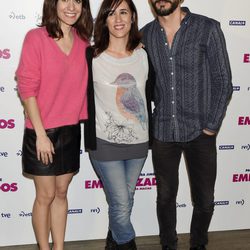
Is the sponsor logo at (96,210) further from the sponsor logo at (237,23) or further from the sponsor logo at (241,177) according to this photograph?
the sponsor logo at (237,23)

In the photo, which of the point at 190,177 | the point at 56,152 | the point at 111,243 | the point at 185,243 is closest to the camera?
the point at 56,152

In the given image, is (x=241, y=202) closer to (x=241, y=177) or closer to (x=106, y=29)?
(x=241, y=177)

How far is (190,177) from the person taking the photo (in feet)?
7.64

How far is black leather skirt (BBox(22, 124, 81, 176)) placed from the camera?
198 cm

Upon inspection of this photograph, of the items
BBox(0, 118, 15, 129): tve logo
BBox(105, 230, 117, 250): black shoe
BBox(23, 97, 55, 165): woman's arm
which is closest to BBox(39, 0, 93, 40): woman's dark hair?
BBox(23, 97, 55, 165): woman's arm

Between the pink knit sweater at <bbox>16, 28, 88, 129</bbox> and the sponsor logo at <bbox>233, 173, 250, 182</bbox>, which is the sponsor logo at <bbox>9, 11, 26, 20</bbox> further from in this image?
the sponsor logo at <bbox>233, 173, 250, 182</bbox>

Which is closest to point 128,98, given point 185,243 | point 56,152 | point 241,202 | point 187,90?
point 187,90

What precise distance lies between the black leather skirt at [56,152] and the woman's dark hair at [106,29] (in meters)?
0.45

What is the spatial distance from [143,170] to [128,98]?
0.85 metres

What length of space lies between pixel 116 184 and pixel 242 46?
1.30m

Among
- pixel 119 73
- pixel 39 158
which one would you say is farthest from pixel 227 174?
pixel 39 158

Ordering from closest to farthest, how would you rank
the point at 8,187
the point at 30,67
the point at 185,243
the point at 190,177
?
the point at 30,67 < the point at 190,177 < the point at 8,187 < the point at 185,243

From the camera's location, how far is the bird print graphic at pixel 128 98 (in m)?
2.00

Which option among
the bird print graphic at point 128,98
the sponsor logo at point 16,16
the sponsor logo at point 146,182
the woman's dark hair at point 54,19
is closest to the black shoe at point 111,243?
the sponsor logo at point 146,182
